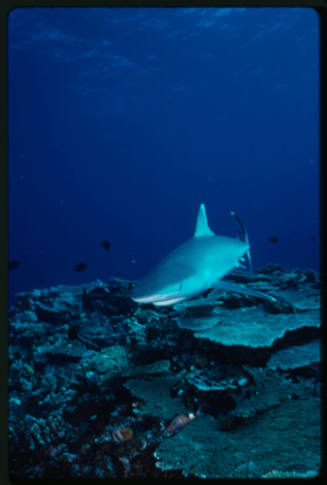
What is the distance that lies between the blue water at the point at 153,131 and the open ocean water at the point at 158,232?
1.03 ft

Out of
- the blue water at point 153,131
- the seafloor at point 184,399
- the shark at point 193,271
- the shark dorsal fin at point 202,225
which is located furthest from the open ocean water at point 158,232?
the shark dorsal fin at point 202,225

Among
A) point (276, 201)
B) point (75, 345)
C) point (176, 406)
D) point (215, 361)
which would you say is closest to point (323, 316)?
point (176, 406)

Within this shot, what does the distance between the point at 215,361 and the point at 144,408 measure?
1.26 metres

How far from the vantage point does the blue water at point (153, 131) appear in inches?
1211

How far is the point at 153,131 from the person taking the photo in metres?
64.9

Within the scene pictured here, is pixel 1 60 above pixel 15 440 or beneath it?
above

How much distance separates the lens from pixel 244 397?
3502 millimetres

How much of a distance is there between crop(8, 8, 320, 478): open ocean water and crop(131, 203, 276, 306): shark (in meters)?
0.15

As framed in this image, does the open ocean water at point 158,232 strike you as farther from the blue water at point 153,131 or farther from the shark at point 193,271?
the blue water at point 153,131

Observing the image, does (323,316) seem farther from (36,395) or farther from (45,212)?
(45,212)

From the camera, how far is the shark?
122 inches

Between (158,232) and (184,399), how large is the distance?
114701 millimetres

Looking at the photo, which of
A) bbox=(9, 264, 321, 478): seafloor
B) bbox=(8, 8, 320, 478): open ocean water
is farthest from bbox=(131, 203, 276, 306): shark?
bbox=(9, 264, 321, 478): seafloor

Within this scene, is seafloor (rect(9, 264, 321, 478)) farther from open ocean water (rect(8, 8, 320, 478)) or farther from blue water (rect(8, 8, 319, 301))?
blue water (rect(8, 8, 319, 301))
